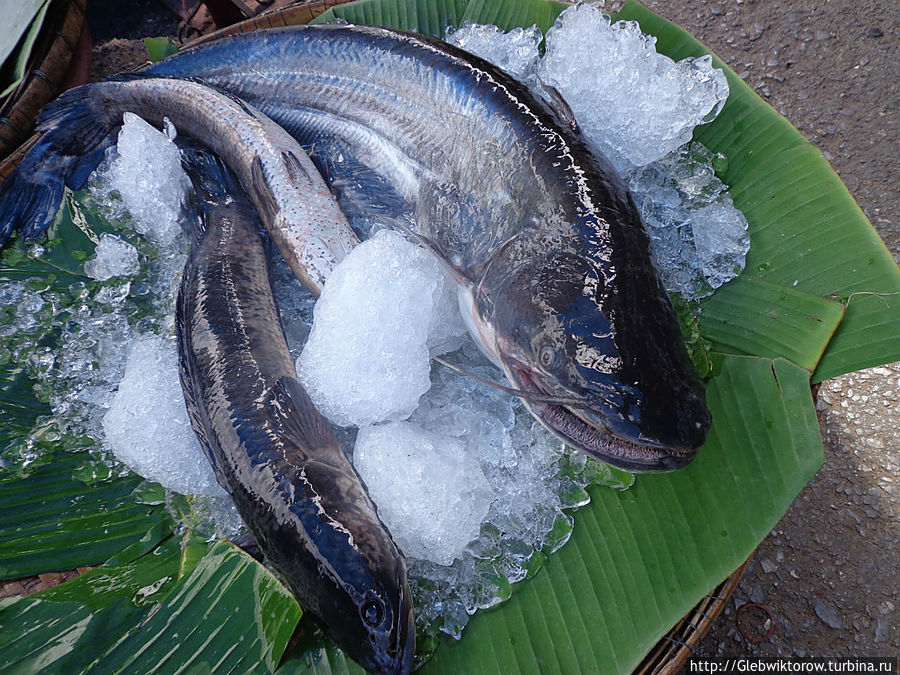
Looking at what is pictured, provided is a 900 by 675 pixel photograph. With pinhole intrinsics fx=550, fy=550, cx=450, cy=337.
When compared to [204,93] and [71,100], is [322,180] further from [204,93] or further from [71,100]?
[71,100]

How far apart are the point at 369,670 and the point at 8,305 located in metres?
1.87

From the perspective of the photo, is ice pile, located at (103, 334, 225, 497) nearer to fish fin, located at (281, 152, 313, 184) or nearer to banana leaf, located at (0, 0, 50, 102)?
fish fin, located at (281, 152, 313, 184)

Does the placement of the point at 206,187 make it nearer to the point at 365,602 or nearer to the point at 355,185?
the point at 355,185

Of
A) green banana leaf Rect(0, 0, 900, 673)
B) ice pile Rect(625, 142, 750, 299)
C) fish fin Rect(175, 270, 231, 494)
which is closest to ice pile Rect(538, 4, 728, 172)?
ice pile Rect(625, 142, 750, 299)

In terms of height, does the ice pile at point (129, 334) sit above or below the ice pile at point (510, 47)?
below

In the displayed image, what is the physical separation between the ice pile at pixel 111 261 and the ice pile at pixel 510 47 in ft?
5.45

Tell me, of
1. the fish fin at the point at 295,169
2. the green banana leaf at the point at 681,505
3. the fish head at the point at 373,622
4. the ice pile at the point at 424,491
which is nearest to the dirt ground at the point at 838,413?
the green banana leaf at the point at 681,505

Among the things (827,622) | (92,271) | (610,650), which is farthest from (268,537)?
(827,622)

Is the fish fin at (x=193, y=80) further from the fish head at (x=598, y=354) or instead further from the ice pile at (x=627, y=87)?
the fish head at (x=598, y=354)

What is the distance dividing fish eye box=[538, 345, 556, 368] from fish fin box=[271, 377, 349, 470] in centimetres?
72

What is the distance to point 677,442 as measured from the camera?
52.3 inches

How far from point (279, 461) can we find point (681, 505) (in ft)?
4.02

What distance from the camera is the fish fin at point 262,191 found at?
7.02ft

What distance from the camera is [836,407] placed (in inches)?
108
